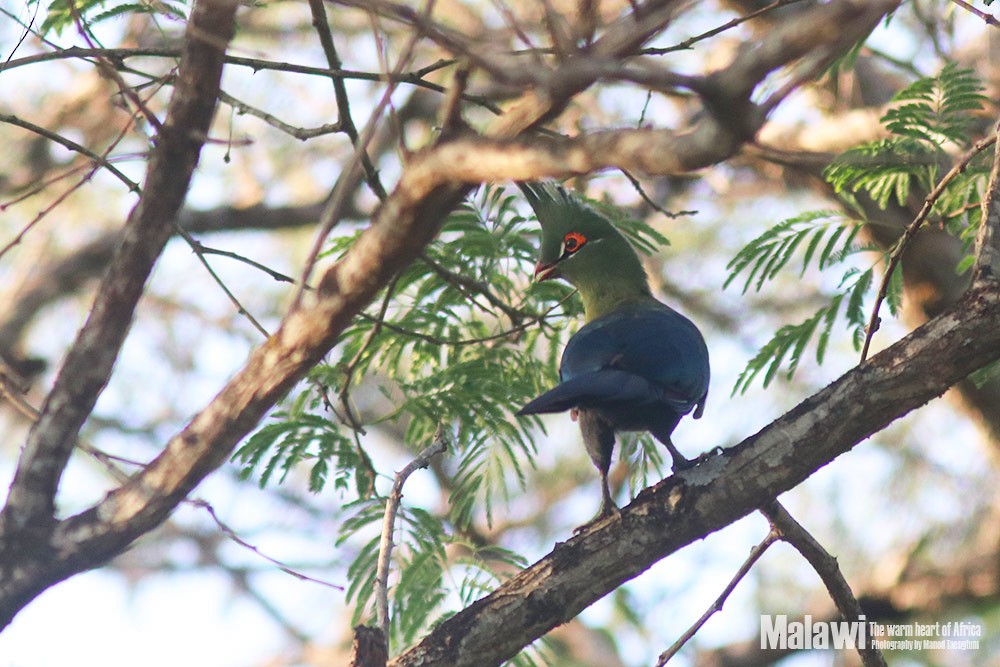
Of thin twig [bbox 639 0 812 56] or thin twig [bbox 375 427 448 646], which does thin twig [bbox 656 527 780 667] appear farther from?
thin twig [bbox 639 0 812 56]

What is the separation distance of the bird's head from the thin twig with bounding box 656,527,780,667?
54.4 inches

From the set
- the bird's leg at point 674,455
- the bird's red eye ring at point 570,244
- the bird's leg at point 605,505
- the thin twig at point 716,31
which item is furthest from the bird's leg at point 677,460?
the thin twig at point 716,31

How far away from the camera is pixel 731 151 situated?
5.07 ft

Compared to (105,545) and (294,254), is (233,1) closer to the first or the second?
(105,545)

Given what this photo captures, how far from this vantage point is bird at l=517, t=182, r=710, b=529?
10.6 feet

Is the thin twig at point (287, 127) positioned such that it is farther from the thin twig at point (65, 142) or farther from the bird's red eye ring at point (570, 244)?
the bird's red eye ring at point (570, 244)

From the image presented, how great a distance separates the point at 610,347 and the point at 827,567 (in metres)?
0.92

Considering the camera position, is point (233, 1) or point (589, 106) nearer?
point (233, 1)

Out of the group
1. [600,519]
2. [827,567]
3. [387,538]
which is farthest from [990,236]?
[387,538]

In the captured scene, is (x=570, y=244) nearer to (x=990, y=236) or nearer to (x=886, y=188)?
(x=886, y=188)

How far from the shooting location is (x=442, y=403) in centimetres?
366

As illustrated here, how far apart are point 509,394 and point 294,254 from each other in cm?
583

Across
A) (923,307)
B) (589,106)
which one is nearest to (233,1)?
(923,307)

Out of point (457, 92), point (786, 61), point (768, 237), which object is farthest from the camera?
point (768, 237)
